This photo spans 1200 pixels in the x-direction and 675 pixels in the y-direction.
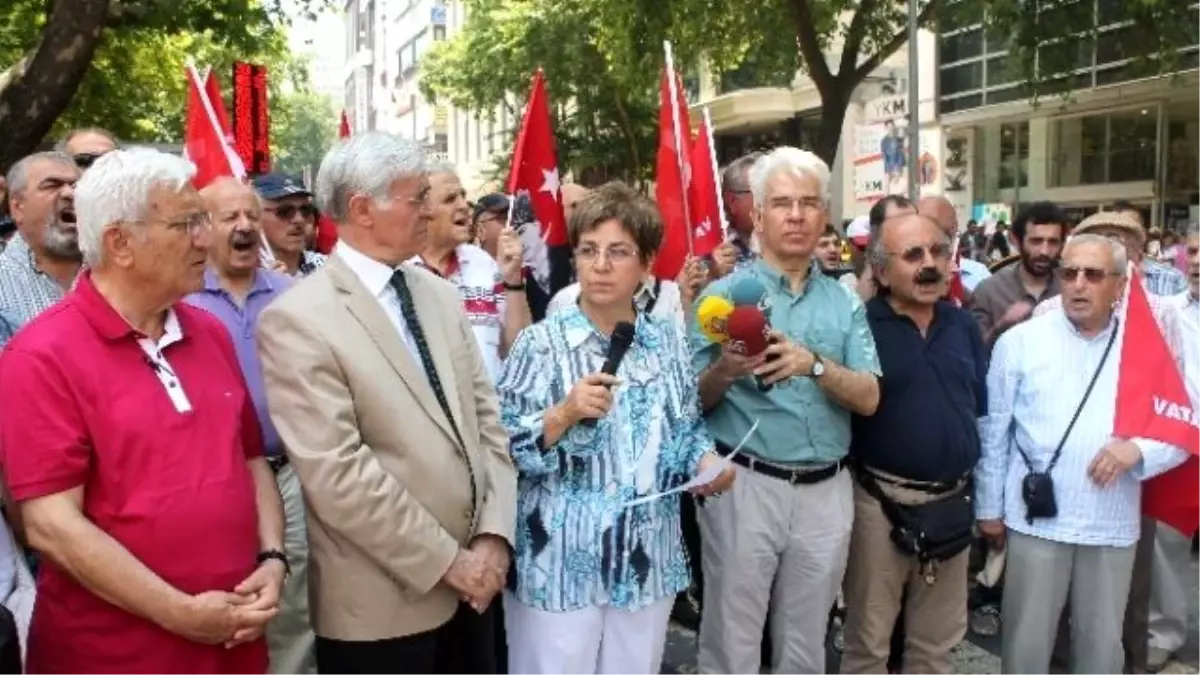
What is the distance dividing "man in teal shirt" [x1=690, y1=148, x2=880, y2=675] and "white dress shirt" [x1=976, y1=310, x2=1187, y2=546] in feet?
2.04

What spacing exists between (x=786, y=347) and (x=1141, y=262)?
324 centimetres

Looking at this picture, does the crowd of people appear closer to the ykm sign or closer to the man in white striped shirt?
the man in white striped shirt

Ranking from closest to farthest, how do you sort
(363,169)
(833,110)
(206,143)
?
(363,169) < (206,143) < (833,110)

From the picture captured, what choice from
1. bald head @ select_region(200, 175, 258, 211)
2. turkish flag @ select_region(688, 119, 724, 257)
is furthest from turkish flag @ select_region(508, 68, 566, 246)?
bald head @ select_region(200, 175, 258, 211)

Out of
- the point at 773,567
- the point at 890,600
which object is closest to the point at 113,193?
the point at 773,567

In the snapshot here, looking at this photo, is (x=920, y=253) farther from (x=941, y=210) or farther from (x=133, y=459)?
(x=133, y=459)

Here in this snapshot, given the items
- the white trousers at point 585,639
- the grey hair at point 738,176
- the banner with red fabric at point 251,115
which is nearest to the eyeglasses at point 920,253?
the white trousers at point 585,639

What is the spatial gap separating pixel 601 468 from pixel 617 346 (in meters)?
0.35

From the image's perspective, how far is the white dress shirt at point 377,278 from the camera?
3158mm

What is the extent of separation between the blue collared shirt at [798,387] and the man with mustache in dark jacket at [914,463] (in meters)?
0.21

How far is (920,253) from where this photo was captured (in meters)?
4.19

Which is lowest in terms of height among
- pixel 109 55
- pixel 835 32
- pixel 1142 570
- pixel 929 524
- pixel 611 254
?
pixel 1142 570

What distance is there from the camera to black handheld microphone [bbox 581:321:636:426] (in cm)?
348

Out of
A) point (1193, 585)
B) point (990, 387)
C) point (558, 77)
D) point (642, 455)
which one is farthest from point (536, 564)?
point (558, 77)
